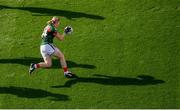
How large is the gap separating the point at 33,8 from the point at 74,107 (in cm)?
680

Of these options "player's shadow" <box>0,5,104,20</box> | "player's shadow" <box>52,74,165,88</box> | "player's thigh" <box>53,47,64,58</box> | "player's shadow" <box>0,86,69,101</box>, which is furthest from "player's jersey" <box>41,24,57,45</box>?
"player's shadow" <box>0,5,104,20</box>

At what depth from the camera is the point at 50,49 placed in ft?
58.4

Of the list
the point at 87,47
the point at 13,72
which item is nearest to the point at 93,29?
the point at 87,47

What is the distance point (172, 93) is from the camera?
55.8ft

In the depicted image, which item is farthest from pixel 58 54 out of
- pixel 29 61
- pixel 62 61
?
pixel 29 61

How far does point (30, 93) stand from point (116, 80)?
3122 mm

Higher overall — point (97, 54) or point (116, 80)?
point (97, 54)

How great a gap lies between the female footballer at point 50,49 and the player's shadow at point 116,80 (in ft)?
1.31

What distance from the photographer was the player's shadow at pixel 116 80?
17.6 m

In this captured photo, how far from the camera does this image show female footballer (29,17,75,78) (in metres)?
17.8

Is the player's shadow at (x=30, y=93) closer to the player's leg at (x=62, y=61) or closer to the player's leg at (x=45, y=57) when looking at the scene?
the player's leg at (x=45, y=57)

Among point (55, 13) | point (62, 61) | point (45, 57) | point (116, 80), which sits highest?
point (55, 13)

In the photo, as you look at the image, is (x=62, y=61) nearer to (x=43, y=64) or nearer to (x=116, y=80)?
(x=43, y=64)

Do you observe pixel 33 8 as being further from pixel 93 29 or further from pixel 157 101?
pixel 157 101
